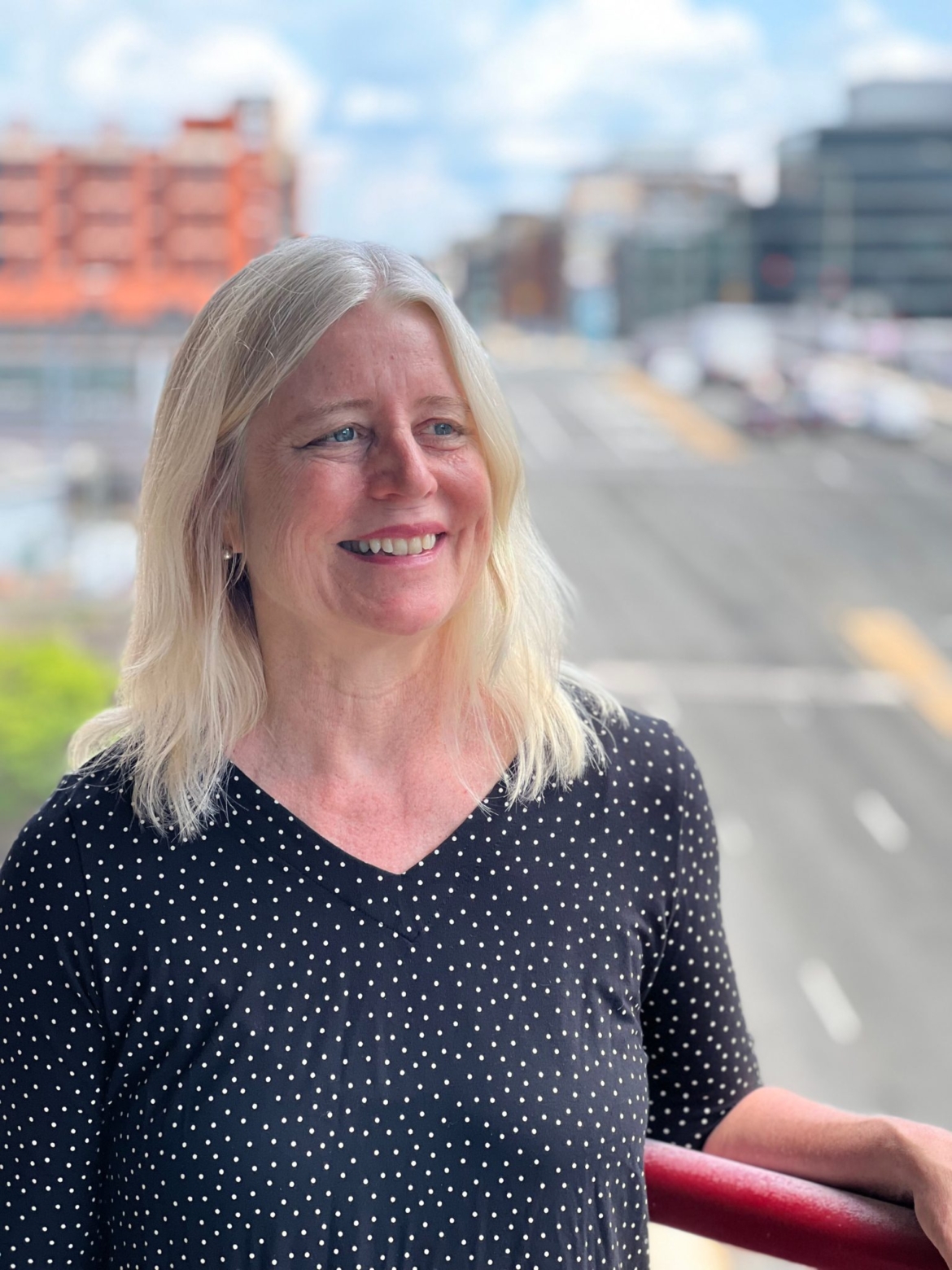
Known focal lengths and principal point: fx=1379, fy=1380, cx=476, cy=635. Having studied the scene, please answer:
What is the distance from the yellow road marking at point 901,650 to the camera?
56.2 ft

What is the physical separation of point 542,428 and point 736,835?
29.0 ft

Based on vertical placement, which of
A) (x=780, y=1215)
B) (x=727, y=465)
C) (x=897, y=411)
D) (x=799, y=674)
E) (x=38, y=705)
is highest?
(x=780, y=1215)

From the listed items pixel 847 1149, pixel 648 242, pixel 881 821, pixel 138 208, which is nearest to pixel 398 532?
pixel 847 1149

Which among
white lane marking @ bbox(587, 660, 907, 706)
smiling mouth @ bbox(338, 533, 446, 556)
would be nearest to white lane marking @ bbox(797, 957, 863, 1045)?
white lane marking @ bbox(587, 660, 907, 706)

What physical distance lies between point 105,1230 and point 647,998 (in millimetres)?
315

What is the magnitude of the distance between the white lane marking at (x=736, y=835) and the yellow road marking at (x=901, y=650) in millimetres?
3055

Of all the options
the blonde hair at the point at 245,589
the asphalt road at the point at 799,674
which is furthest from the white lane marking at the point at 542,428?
the blonde hair at the point at 245,589

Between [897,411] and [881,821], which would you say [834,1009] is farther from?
[897,411]

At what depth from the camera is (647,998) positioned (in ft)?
2.56

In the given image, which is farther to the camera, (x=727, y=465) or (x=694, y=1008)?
(x=727, y=465)

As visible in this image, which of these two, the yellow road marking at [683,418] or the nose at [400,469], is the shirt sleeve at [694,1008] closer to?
the nose at [400,469]

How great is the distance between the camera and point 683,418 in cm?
2223

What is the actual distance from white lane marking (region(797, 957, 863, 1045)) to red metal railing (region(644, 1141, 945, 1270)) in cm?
1217

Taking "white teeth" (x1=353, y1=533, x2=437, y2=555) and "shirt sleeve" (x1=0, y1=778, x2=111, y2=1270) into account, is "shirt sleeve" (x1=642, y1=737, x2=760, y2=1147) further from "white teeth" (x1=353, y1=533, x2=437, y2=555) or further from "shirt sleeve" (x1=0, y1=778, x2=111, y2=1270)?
"shirt sleeve" (x1=0, y1=778, x2=111, y2=1270)
